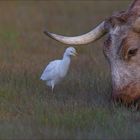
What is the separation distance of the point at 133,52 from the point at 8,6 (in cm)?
1433

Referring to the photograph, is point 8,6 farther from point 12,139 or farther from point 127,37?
point 12,139

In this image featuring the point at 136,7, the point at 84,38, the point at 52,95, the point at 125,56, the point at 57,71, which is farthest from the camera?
the point at 57,71

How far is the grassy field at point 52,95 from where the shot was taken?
27.5 ft

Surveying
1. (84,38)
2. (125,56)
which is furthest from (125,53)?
(84,38)

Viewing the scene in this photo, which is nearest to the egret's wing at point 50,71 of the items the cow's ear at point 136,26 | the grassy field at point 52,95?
the grassy field at point 52,95

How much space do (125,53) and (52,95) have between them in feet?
5.06

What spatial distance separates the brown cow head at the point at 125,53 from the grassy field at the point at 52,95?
238mm

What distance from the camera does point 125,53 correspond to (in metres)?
9.45

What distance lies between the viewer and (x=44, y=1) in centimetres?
2608

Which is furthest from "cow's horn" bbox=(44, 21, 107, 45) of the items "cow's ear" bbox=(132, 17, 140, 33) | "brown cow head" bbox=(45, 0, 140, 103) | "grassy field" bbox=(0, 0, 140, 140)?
"grassy field" bbox=(0, 0, 140, 140)

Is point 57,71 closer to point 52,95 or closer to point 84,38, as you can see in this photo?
point 52,95

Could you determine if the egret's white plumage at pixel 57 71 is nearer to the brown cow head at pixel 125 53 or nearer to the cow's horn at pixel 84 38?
the cow's horn at pixel 84 38

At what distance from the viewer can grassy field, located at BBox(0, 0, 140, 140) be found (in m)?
8.39

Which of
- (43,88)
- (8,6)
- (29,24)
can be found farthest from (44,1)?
(43,88)
